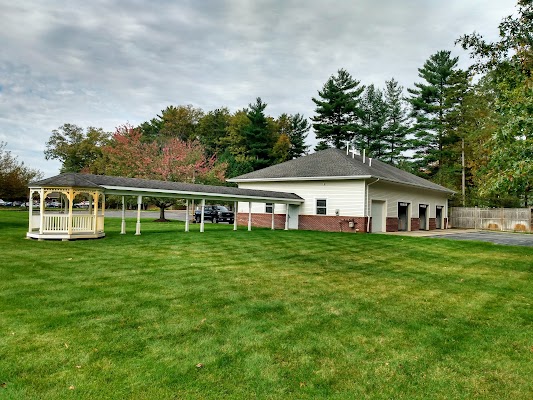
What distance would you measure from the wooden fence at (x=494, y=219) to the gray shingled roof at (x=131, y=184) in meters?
17.8

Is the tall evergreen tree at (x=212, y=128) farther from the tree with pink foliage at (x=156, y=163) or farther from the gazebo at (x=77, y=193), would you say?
the gazebo at (x=77, y=193)

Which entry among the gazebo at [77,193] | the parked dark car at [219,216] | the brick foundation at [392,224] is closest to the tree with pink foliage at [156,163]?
the parked dark car at [219,216]

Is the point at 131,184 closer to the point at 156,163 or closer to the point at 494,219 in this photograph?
the point at 156,163

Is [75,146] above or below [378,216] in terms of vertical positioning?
above

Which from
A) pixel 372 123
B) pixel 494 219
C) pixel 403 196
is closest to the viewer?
pixel 403 196

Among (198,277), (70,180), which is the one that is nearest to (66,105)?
(70,180)

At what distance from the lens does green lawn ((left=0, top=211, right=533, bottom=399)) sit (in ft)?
10.3

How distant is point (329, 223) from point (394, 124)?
92.8 ft

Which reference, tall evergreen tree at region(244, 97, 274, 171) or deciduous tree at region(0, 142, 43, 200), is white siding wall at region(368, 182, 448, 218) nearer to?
tall evergreen tree at region(244, 97, 274, 171)

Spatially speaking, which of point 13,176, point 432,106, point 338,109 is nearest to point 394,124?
point 432,106

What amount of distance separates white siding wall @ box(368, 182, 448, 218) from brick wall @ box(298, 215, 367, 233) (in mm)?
1787

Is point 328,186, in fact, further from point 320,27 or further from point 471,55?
point 471,55

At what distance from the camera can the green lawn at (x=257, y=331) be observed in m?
3.15

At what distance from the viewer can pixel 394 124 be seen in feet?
144
